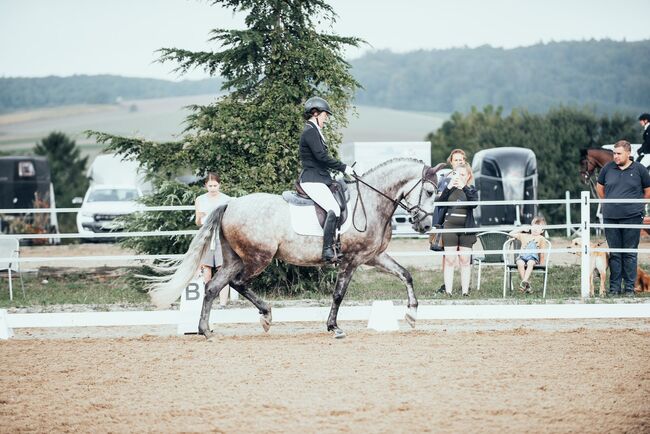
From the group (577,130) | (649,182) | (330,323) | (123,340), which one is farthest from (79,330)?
(577,130)

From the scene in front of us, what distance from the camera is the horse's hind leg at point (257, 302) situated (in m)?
8.59

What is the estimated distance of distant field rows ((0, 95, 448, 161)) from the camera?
57406mm

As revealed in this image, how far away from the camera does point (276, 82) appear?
11.4 meters

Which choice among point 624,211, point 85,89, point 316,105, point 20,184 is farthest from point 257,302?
point 85,89

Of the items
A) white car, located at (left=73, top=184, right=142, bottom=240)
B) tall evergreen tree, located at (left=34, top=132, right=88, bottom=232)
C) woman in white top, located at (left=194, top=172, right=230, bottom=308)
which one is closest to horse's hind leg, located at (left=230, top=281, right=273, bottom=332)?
woman in white top, located at (left=194, top=172, right=230, bottom=308)

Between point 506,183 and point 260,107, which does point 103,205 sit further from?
point 260,107

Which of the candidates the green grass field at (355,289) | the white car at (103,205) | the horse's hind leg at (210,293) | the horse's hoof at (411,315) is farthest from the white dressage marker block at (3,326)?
the white car at (103,205)


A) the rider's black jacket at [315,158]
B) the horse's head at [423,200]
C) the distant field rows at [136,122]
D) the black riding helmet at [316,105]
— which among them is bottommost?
the horse's head at [423,200]

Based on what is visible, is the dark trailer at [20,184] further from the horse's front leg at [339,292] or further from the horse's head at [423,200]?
the horse's head at [423,200]

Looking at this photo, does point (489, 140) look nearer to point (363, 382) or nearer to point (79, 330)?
point (79, 330)

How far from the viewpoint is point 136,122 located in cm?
6081

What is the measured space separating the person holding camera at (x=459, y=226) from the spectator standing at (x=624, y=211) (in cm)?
176

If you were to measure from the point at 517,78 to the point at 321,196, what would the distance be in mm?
73060

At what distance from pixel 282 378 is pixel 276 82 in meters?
5.82
